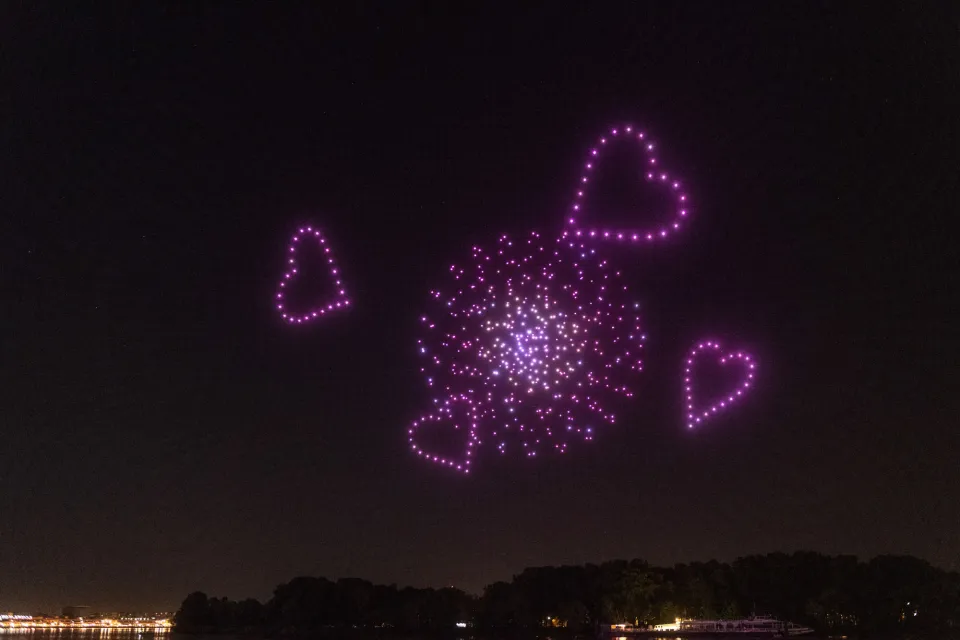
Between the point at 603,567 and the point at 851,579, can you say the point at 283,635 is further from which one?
the point at 851,579

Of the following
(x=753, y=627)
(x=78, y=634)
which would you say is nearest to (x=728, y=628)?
(x=753, y=627)

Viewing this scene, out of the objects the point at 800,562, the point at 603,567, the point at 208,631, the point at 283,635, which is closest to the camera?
the point at 800,562

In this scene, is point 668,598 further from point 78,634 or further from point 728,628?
point 78,634

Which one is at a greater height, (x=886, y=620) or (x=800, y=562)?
(x=800, y=562)

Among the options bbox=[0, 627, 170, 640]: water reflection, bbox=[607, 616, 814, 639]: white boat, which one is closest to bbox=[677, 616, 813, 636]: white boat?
bbox=[607, 616, 814, 639]: white boat

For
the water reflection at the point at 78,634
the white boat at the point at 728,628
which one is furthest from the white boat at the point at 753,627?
the water reflection at the point at 78,634

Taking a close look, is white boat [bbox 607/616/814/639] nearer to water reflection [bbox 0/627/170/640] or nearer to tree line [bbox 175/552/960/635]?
tree line [bbox 175/552/960/635]

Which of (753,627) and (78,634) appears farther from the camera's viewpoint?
(78,634)

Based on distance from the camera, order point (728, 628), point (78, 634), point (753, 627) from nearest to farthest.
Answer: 1. point (753, 627)
2. point (728, 628)
3. point (78, 634)

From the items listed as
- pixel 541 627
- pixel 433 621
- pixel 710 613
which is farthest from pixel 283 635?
pixel 710 613
